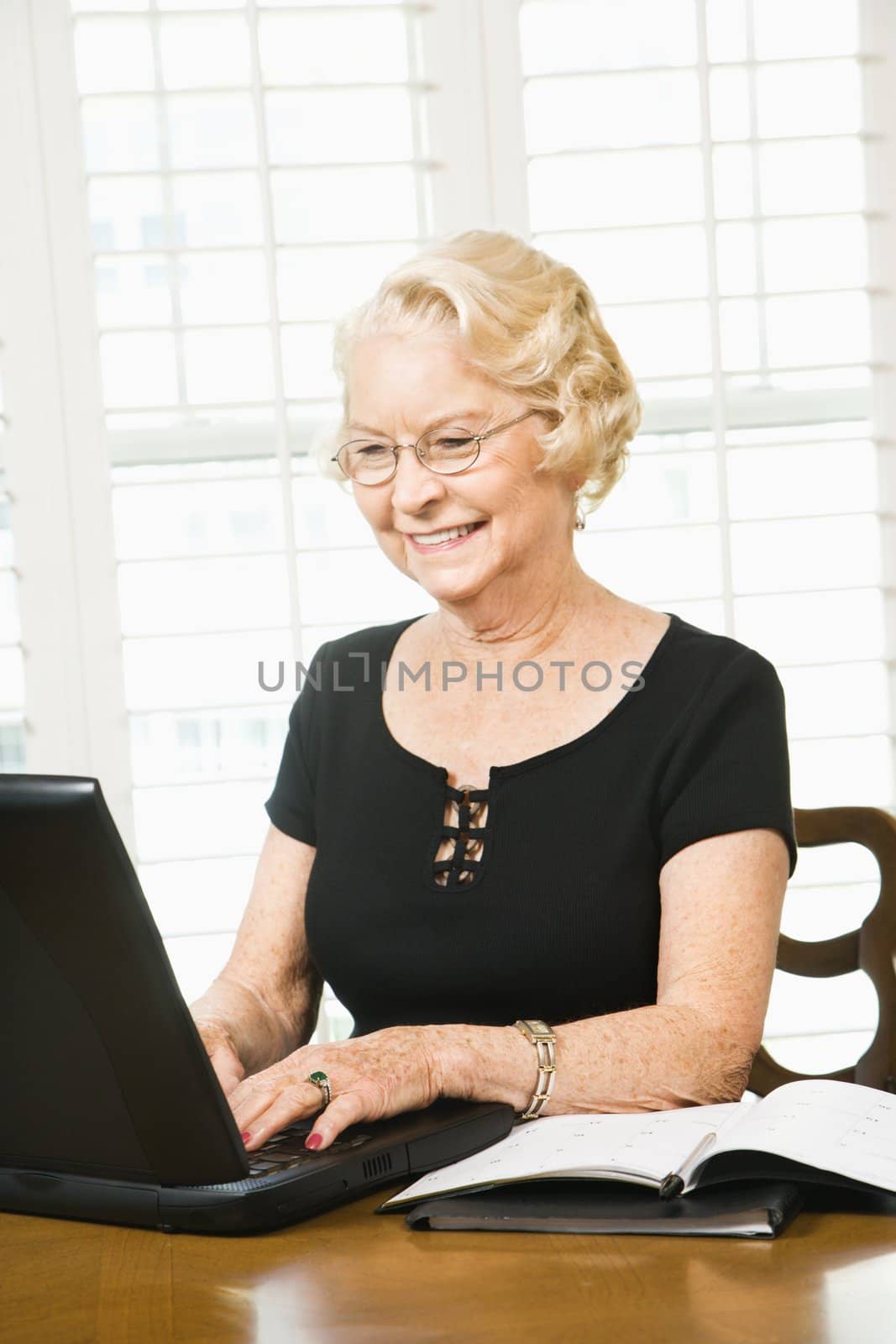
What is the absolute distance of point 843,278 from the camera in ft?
9.00

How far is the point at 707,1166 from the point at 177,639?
1863 millimetres

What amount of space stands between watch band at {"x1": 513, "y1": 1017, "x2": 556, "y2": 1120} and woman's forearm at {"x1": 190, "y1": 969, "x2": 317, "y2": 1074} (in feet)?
1.33

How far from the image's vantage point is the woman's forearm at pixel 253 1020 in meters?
1.61

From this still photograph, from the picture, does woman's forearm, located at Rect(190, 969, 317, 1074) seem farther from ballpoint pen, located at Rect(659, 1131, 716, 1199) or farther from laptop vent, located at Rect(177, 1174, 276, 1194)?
ballpoint pen, located at Rect(659, 1131, 716, 1199)

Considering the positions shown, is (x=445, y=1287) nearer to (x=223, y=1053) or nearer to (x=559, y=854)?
(x=223, y=1053)

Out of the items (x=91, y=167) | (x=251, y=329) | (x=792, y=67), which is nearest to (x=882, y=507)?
(x=792, y=67)

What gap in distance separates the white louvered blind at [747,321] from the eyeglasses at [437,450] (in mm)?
1053

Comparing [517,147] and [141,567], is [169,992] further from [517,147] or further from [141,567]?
[517,147]

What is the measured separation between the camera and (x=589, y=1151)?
3.53 ft

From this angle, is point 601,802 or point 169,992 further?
point 601,802

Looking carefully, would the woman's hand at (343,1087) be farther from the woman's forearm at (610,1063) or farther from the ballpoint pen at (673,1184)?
the ballpoint pen at (673,1184)

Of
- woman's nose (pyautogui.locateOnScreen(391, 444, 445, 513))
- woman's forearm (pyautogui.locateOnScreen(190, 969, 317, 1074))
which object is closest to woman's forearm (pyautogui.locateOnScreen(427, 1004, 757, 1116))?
woman's forearm (pyautogui.locateOnScreen(190, 969, 317, 1074))

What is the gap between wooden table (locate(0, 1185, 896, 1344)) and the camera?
0.85m

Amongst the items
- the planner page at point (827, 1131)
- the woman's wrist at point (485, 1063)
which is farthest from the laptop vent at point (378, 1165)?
the planner page at point (827, 1131)
